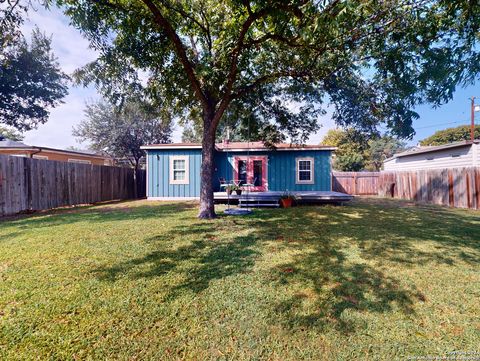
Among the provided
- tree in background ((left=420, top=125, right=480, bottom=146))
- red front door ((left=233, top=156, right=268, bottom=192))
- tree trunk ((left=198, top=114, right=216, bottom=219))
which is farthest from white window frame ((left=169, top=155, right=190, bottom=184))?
tree in background ((left=420, top=125, right=480, bottom=146))

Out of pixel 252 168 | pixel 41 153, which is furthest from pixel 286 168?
pixel 41 153

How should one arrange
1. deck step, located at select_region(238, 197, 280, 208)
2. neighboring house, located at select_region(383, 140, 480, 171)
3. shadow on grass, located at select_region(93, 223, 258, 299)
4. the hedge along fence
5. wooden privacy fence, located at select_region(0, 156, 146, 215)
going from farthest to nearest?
neighboring house, located at select_region(383, 140, 480, 171), deck step, located at select_region(238, 197, 280, 208), the hedge along fence, wooden privacy fence, located at select_region(0, 156, 146, 215), shadow on grass, located at select_region(93, 223, 258, 299)

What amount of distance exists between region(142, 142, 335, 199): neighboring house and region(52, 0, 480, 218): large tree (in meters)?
3.33

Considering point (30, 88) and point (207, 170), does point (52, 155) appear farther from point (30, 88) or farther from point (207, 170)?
point (207, 170)

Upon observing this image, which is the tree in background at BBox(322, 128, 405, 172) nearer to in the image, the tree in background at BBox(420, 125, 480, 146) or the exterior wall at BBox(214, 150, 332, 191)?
the exterior wall at BBox(214, 150, 332, 191)

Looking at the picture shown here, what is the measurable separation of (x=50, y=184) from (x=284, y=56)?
926 cm

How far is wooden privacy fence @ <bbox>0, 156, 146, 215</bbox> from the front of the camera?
706 cm

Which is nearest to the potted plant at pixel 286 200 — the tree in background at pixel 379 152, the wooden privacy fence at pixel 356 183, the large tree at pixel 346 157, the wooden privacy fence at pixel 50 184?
the wooden privacy fence at pixel 356 183

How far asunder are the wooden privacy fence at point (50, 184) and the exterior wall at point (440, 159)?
17.7 m

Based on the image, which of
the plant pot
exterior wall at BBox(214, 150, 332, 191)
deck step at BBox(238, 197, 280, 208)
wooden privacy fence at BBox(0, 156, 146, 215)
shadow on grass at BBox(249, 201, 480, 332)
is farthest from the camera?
exterior wall at BBox(214, 150, 332, 191)

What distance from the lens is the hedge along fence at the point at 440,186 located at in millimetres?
8352

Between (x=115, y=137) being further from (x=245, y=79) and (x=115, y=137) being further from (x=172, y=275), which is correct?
(x=172, y=275)

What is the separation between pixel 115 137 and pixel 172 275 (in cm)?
1817

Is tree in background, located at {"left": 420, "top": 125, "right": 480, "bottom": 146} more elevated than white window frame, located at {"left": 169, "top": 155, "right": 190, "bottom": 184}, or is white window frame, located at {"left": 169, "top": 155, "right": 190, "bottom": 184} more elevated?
tree in background, located at {"left": 420, "top": 125, "right": 480, "bottom": 146}
